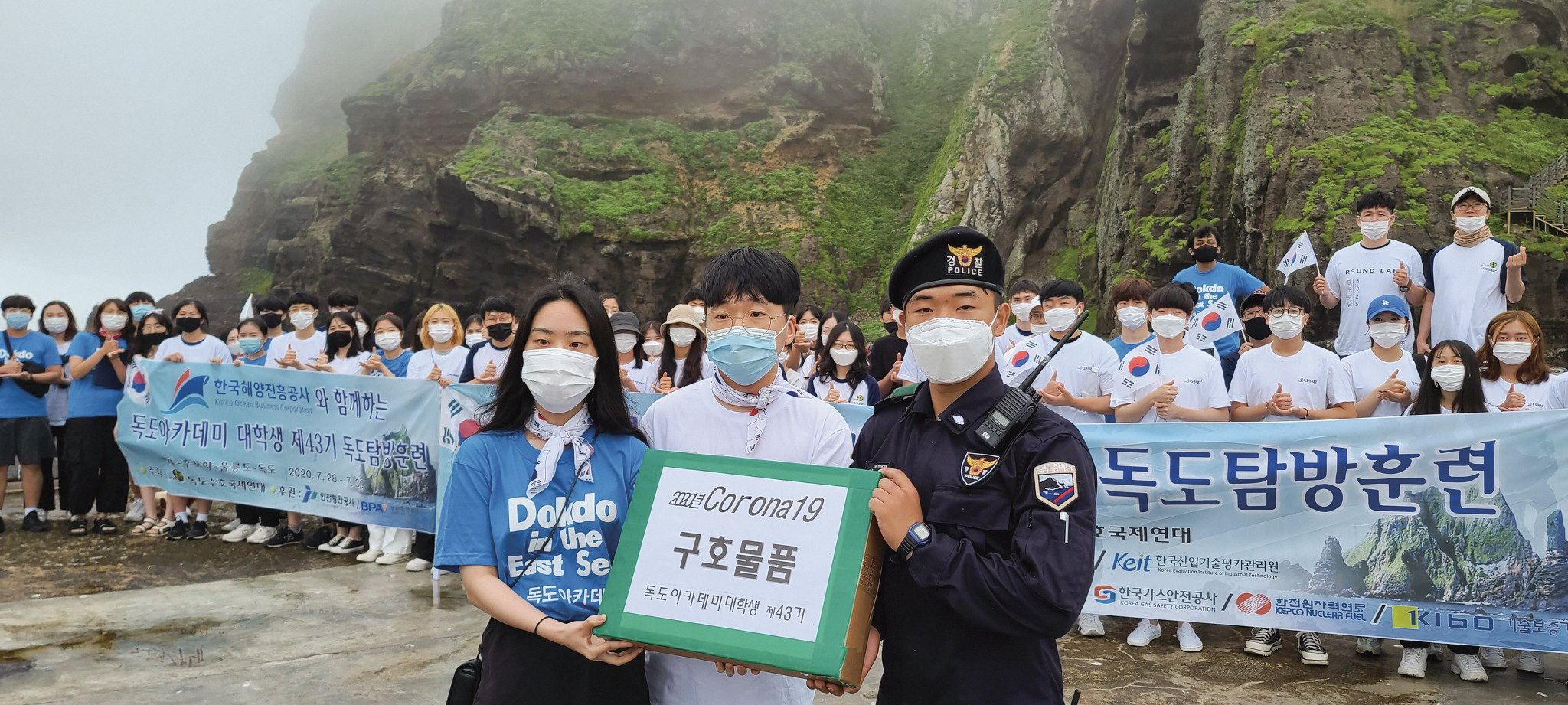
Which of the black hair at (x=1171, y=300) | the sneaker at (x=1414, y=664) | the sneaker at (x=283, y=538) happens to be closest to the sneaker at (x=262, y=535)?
the sneaker at (x=283, y=538)

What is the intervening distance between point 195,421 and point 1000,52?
20272mm

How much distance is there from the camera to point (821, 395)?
7.24 meters

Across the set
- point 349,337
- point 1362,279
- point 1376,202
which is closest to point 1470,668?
point 1362,279

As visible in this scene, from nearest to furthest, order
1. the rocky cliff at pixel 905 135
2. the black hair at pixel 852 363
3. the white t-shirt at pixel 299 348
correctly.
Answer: the black hair at pixel 852 363 < the white t-shirt at pixel 299 348 < the rocky cliff at pixel 905 135

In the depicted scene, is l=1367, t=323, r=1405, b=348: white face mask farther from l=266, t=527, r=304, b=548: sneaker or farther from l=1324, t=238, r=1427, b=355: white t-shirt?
l=266, t=527, r=304, b=548: sneaker

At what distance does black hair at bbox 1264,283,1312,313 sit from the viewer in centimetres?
557

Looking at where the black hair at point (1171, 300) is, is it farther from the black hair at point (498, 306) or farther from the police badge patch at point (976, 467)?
the black hair at point (498, 306)

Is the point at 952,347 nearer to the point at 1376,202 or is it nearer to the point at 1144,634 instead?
the point at 1144,634

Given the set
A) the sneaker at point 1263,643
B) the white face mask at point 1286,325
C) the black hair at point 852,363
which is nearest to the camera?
the sneaker at point 1263,643

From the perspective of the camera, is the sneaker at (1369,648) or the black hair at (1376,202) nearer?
the sneaker at (1369,648)

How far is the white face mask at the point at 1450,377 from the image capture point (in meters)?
4.92

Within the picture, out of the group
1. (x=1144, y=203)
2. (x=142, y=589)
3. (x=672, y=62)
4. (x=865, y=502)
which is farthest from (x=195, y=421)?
(x=672, y=62)

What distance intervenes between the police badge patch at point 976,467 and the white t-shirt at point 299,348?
26.0 ft

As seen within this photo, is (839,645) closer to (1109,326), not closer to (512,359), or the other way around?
(512,359)
